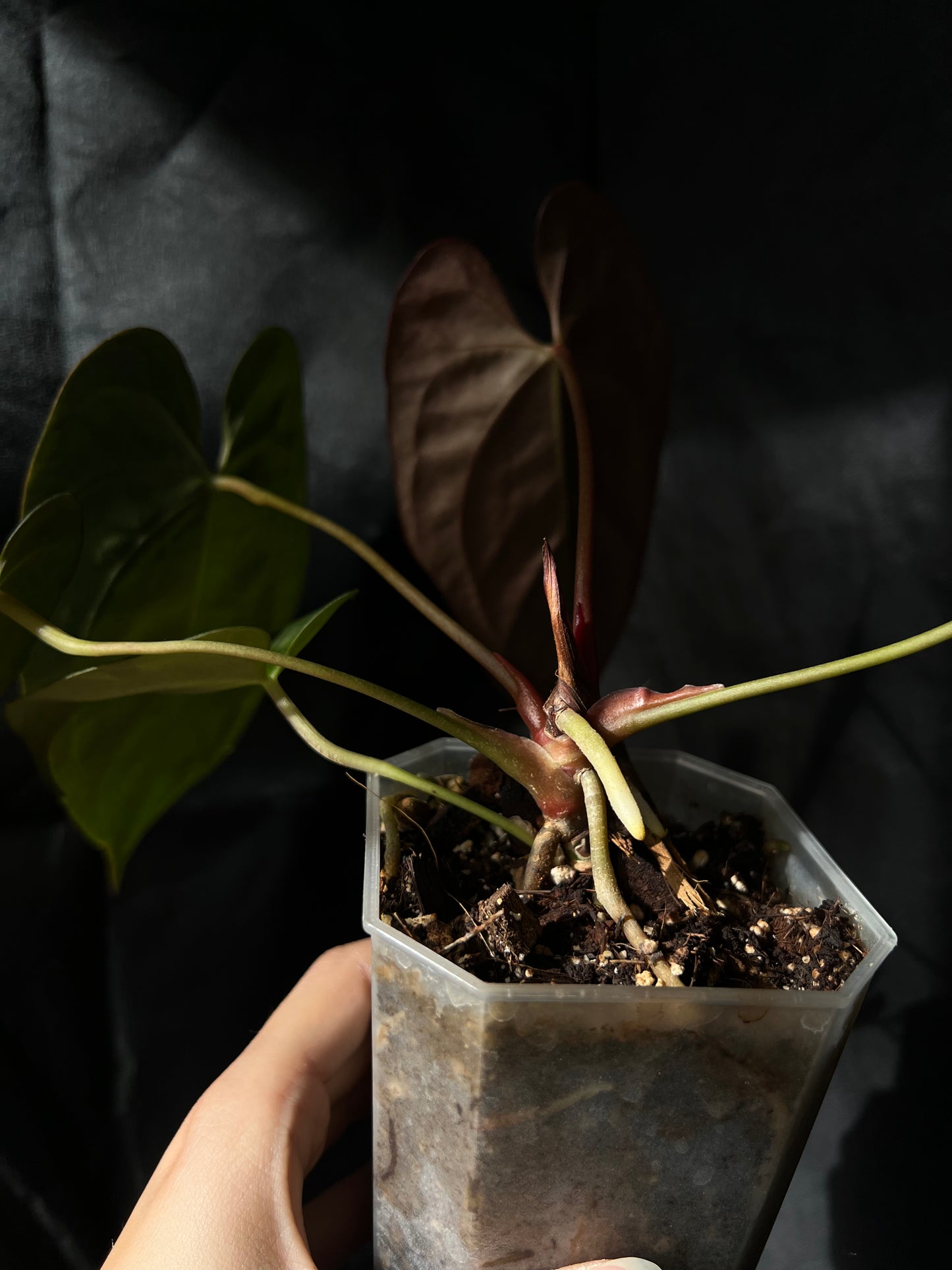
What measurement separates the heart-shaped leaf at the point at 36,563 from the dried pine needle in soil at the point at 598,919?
0.89 ft

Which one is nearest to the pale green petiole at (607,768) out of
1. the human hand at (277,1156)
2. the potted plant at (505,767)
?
the potted plant at (505,767)

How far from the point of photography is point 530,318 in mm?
921

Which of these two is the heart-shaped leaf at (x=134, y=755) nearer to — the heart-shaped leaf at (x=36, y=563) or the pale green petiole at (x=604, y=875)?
the heart-shaped leaf at (x=36, y=563)

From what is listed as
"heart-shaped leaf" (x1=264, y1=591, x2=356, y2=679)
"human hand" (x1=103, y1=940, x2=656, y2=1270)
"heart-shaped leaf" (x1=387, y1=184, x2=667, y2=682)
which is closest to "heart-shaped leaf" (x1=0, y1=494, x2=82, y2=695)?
"heart-shaped leaf" (x1=264, y1=591, x2=356, y2=679)

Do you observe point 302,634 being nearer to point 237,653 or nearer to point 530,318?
point 237,653

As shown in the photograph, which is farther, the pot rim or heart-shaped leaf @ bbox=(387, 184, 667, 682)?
heart-shaped leaf @ bbox=(387, 184, 667, 682)

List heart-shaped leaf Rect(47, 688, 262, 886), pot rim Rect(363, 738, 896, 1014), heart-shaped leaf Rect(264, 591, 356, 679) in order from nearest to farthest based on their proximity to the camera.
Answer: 1. pot rim Rect(363, 738, 896, 1014)
2. heart-shaped leaf Rect(264, 591, 356, 679)
3. heart-shaped leaf Rect(47, 688, 262, 886)

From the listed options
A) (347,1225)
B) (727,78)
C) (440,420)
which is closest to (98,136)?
(440,420)

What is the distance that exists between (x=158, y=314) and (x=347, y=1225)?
0.87 m

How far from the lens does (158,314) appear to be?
2.76ft

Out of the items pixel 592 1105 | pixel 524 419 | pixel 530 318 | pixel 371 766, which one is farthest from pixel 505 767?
pixel 530 318

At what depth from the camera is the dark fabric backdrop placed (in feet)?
2.36

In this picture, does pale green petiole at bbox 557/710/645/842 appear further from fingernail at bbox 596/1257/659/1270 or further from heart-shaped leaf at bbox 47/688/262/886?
heart-shaped leaf at bbox 47/688/262/886

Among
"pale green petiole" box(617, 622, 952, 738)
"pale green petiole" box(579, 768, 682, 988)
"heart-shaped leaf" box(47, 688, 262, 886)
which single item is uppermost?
"pale green petiole" box(617, 622, 952, 738)
